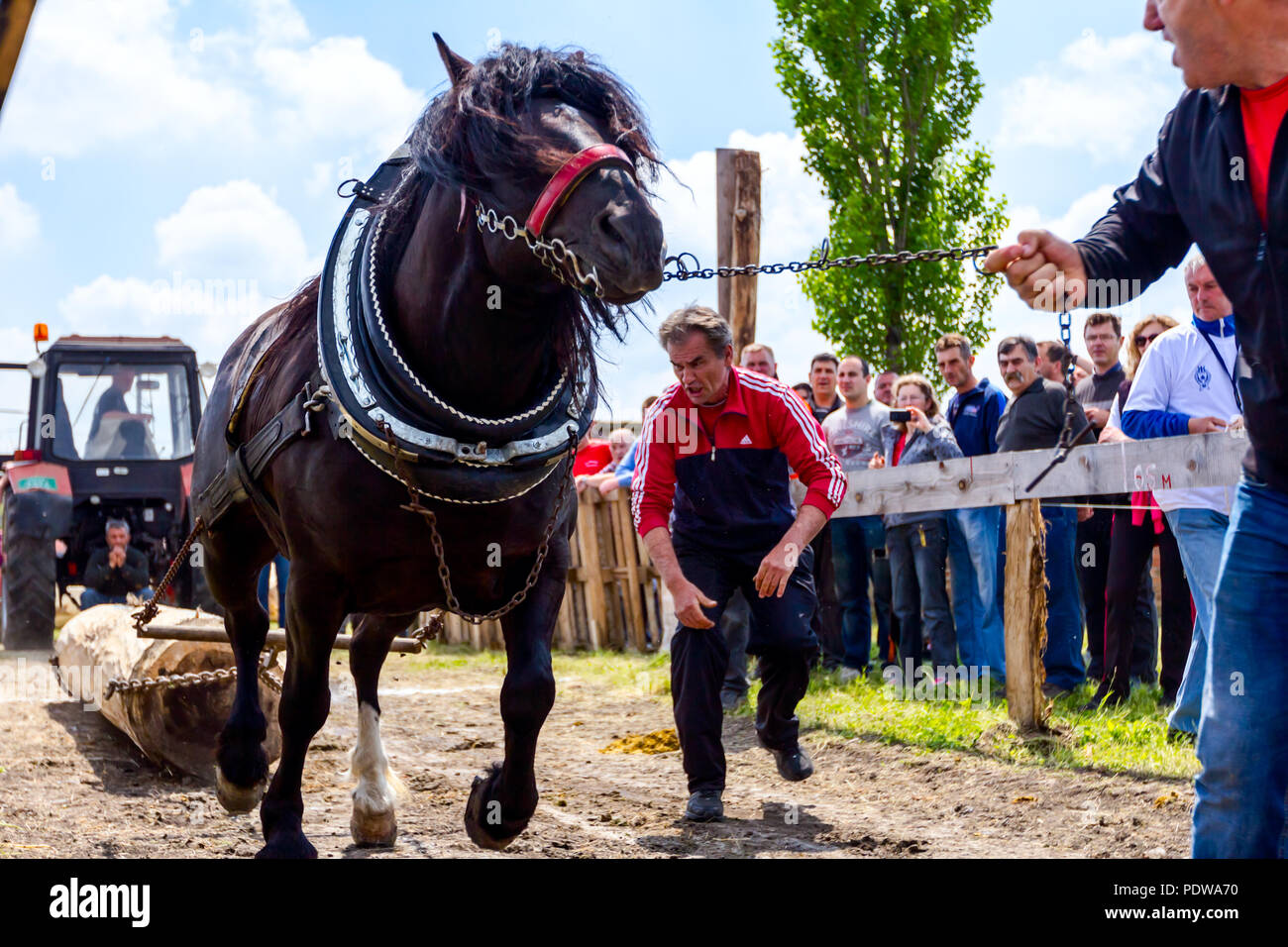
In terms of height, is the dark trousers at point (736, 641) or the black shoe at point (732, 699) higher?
the dark trousers at point (736, 641)

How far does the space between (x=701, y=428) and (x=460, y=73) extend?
2.15m

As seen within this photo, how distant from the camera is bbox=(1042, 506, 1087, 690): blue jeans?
693cm

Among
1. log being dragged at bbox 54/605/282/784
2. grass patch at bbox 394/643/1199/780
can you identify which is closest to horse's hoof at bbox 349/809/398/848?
log being dragged at bbox 54/605/282/784

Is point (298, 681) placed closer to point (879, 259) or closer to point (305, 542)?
point (305, 542)

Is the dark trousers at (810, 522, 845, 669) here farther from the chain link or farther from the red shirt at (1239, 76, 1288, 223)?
the red shirt at (1239, 76, 1288, 223)

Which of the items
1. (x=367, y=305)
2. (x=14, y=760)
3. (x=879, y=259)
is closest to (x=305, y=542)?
(x=367, y=305)

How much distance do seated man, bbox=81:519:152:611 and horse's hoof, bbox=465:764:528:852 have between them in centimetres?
773

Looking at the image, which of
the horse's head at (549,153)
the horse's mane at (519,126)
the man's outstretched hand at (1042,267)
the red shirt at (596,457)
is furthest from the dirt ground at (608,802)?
the red shirt at (596,457)

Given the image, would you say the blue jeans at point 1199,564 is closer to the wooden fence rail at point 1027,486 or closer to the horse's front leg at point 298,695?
the wooden fence rail at point 1027,486

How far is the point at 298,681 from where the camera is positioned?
375 centimetres

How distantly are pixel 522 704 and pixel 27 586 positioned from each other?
26.1 feet

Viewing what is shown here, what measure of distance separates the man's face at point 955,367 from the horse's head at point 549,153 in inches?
196

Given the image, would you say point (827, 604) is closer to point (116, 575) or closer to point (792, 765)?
point (792, 765)

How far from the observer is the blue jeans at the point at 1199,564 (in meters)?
5.06
